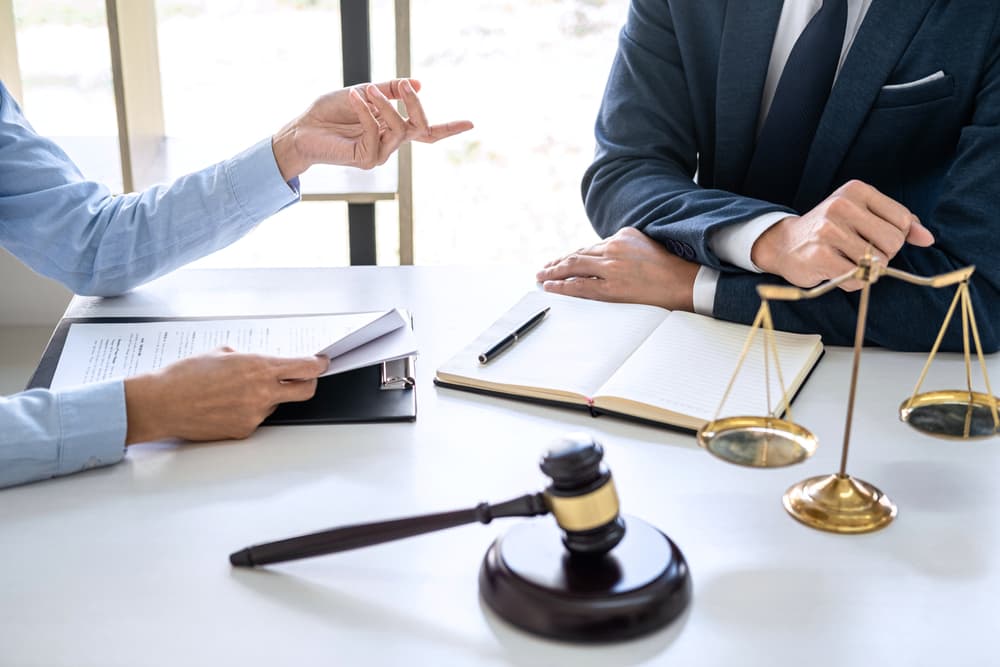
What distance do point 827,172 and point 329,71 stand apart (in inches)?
57.1

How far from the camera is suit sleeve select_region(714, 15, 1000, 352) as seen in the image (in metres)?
1.29

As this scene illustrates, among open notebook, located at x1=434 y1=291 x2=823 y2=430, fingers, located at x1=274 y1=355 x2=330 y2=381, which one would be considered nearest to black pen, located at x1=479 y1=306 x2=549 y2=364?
open notebook, located at x1=434 y1=291 x2=823 y2=430

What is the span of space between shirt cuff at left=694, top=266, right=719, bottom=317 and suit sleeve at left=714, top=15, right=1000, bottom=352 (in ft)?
0.04

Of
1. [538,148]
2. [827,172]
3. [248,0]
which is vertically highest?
[248,0]

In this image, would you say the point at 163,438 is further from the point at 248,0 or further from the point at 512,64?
the point at 512,64

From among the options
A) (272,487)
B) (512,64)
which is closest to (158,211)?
(272,487)

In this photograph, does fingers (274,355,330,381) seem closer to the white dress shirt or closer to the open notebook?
the open notebook

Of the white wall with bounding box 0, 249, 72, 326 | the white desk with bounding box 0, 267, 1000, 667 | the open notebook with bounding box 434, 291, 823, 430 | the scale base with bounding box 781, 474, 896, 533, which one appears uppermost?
the open notebook with bounding box 434, 291, 823, 430

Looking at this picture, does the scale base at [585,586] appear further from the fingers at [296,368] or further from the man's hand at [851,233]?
the man's hand at [851,233]

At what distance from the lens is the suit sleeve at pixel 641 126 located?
5.19 ft

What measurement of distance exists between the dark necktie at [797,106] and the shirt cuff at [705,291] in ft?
1.05

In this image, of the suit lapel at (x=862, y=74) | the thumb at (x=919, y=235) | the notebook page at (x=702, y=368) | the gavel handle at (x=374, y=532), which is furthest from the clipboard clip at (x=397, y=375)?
the suit lapel at (x=862, y=74)

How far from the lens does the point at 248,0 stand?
8.51 ft

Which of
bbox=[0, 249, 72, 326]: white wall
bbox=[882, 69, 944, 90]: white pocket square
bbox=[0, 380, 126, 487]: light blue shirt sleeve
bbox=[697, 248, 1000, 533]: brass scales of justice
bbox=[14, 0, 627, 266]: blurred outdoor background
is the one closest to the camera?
bbox=[697, 248, 1000, 533]: brass scales of justice
